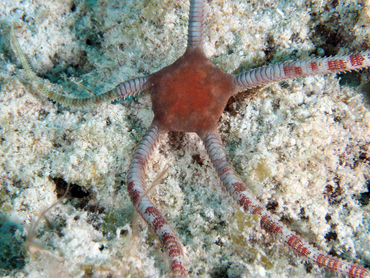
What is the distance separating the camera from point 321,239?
3.09 meters

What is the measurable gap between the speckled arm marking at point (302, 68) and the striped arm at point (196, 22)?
74 centimetres

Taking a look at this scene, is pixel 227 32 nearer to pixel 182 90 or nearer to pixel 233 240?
pixel 182 90

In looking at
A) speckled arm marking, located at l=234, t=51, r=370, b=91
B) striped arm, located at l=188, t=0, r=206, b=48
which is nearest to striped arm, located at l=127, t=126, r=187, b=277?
striped arm, located at l=188, t=0, r=206, b=48

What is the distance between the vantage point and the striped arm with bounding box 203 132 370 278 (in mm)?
2537

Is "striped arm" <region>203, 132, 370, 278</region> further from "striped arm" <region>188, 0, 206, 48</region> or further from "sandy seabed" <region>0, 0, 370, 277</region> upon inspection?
"striped arm" <region>188, 0, 206, 48</region>

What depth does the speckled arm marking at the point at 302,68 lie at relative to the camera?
9.31 ft

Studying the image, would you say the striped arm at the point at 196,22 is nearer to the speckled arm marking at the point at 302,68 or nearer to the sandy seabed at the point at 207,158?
the sandy seabed at the point at 207,158

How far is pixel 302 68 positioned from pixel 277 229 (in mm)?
1920

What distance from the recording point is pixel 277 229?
8.49ft

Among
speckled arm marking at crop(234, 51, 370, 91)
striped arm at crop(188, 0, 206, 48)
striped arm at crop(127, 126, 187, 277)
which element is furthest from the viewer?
striped arm at crop(188, 0, 206, 48)

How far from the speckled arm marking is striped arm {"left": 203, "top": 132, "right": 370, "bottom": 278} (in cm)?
103

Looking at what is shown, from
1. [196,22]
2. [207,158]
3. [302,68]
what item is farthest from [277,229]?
[196,22]

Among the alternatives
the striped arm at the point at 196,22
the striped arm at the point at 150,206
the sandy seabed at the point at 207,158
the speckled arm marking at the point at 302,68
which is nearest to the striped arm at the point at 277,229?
the sandy seabed at the point at 207,158

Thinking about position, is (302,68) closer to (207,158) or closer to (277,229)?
(207,158)
